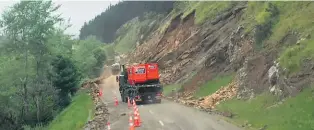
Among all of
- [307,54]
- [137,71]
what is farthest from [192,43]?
[307,54]

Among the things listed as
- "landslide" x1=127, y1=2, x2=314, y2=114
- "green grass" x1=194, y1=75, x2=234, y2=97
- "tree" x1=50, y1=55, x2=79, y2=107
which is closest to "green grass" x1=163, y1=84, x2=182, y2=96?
"landslide" x1=127, y1=2, x2=314, y2=114

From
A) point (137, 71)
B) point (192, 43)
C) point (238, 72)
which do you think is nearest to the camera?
point (238, 72)

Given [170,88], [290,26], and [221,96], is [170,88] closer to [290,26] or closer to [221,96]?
[221,96]

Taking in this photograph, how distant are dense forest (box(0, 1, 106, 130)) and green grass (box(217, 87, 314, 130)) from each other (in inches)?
1126

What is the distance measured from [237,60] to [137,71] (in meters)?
8.79

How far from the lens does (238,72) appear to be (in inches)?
1474

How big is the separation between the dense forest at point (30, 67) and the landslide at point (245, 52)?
1396 centimetres

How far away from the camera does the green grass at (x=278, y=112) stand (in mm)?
20312

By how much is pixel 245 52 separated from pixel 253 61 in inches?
145

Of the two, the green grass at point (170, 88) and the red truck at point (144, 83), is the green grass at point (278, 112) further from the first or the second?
the green grass at point (170, 88)

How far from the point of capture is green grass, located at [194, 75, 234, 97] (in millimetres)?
39612

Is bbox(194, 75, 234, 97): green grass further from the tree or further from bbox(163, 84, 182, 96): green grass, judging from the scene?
the tree

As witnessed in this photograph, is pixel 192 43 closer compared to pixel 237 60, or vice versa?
pixel 237 60

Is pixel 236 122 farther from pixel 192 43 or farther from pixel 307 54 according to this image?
pixel 192 43
